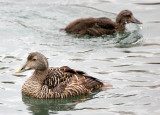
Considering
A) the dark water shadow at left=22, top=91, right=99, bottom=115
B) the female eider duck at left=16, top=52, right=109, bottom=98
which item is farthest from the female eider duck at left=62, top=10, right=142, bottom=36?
the dark water shadow at left=22, top=91, right=99, bottom=115

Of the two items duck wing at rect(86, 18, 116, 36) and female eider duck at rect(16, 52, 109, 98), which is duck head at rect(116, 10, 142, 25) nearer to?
duck wing at rect(86, 18, 116, 36)

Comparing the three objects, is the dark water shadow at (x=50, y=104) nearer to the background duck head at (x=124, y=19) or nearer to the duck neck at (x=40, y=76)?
the duck neck at (x=40, y=76)

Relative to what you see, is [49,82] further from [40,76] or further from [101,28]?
[101,28]

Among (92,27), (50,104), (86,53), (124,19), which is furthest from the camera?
(124,19)

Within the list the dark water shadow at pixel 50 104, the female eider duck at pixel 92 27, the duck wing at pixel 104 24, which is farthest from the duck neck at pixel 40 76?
the duck wing at pixel 104 24

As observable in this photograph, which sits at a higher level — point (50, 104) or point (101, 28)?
point (101, 28)

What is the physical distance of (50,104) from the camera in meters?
9.13

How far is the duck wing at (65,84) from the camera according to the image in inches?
368

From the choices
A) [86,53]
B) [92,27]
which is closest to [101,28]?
[92,27]

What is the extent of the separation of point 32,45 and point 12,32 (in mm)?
1215

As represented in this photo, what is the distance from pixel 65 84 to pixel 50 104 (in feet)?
1.80

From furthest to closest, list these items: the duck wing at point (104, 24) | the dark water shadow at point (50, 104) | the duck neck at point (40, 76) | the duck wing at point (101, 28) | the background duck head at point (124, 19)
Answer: the background duck head at point (124, 19)
the duck wing at point (104, 24)
the duck wing at point (101, 28)
the duck neck at point (40, 76)
the dark water shadow at point (50, 104)

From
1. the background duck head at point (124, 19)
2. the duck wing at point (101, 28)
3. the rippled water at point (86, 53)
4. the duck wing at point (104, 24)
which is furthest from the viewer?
the background duck head at point (124, 19)

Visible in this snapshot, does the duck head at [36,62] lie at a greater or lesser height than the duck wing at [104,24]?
lesser
